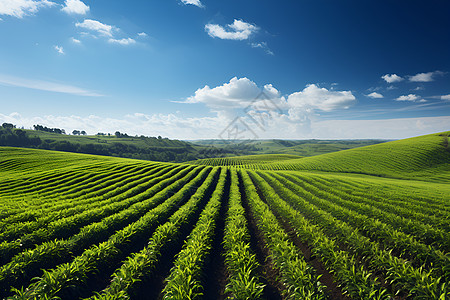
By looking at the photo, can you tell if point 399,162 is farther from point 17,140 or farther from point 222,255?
point 17,140

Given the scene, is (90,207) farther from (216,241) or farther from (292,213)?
(292,213)

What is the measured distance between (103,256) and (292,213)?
12465 mm

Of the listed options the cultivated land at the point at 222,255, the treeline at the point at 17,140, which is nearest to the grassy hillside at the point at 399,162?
the cultivated land at the point at 222,255

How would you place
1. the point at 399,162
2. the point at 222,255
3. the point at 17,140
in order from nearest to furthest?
the point at 222,255 < the point at 399,162 < the point at 17,140

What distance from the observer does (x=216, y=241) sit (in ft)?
36.6

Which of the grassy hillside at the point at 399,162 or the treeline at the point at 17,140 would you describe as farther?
the treeline at the point at 17,140

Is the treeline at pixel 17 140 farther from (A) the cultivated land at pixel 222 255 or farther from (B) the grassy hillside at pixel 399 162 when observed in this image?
(B) the grassy hillside at pixel 399 162

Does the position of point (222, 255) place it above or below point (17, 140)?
below

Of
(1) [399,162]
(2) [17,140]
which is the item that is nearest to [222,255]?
(1) [399,162]

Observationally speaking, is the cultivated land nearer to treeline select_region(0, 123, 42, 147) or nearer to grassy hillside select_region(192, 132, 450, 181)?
grassy hillside select_region(192, 132, 450, 181)

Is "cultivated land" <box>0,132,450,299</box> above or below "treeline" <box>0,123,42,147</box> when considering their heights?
below

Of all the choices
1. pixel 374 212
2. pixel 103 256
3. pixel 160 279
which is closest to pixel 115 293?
pixel 160 279

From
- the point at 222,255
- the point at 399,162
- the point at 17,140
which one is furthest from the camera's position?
the point at 17,140

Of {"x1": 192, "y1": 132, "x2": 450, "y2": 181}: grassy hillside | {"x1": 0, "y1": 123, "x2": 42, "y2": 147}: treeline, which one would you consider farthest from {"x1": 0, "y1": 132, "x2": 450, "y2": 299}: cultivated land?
{"x1": 0, "y1": 123, "x2": 42, "y2": 147}: treeline
